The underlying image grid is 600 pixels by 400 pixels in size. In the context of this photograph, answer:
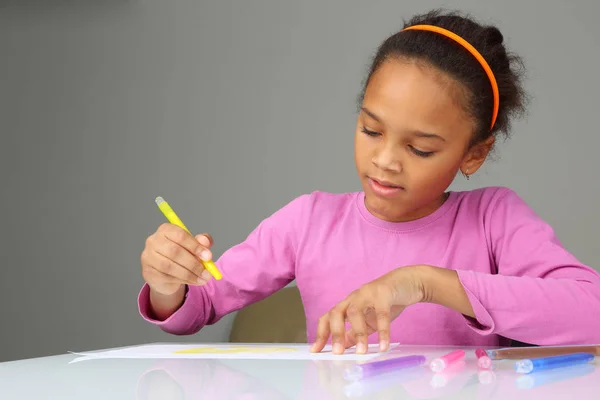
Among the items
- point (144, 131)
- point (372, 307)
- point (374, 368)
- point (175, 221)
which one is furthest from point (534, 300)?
point (144, 131)

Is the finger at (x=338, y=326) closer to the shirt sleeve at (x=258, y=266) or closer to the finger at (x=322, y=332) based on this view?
the finger at (x=322, y=332)

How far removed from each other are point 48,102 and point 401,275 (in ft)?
6.67

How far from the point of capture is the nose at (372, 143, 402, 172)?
1091 mm

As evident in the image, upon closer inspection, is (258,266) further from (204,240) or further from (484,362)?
(484,362)

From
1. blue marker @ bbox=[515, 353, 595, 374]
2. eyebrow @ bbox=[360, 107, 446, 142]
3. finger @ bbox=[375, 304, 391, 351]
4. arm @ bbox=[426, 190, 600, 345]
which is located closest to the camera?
blue marker @ bbox=[515, 353, 595, 374]

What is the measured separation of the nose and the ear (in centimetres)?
16

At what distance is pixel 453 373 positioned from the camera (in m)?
0.75

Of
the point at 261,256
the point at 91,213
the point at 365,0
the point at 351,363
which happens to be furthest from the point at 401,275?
the point at 91,213

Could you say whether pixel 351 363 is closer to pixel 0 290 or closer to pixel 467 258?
pixel 467 258

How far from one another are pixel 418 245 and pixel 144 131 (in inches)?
61.5

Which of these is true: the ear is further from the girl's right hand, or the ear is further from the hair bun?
the girl's right hand

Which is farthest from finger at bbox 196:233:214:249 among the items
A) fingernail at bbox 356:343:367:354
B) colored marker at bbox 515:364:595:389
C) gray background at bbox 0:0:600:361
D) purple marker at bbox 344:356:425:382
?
gray background at bbox 0:0:600:361

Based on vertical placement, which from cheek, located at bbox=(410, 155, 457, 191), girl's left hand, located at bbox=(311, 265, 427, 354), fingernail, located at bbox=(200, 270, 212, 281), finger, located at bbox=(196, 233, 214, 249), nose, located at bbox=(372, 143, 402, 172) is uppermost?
nose, located at bbox=(372, 143, 402, 172)

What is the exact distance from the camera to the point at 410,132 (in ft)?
3.57
